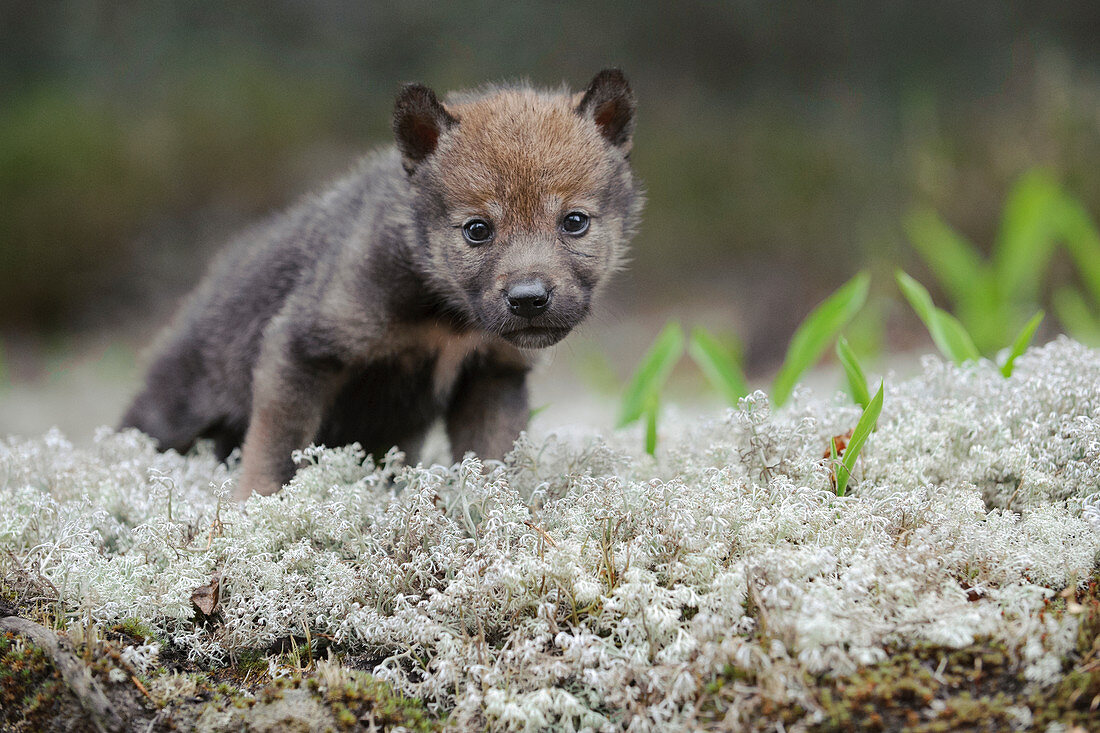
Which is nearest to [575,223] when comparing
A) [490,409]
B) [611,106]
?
[611,106]

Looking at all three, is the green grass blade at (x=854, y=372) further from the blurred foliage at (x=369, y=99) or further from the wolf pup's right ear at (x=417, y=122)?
the blurred foliage at (x=369, y=99)

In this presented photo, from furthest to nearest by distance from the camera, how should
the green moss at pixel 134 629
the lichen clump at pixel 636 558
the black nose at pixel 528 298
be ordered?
1. the black nose at pixel 528 298
2. the green moss at pixel 134 629
3. the lichen clump at pixel 636 558

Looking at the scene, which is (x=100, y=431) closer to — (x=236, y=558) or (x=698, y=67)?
(x=236, y=558)

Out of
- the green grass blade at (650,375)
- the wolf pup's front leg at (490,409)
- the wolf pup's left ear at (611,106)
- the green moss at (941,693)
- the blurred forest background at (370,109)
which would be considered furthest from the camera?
the blurred forest background at (370,109)

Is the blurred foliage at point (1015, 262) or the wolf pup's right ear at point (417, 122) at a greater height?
the blurred foliage at point (1015, 262)

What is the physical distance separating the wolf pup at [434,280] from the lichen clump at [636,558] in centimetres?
46

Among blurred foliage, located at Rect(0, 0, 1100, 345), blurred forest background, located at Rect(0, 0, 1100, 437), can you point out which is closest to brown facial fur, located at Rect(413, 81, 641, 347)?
blurred forest background, located at Rect(0, 0, 1100, 437)

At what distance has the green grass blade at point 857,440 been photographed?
7.70 ft

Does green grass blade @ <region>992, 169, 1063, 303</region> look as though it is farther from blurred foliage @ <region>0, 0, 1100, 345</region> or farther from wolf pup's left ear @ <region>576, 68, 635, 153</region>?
blurred foliage @ <region>0, 0, 1100, 345</region>

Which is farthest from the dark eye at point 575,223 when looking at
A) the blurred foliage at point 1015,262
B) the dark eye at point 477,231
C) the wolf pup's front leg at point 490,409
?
the blurred foliage at point 1015,262

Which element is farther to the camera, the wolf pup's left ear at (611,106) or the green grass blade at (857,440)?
the wolf pup's left ear at (611,106)

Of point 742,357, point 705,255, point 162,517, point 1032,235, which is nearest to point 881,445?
point 162,517

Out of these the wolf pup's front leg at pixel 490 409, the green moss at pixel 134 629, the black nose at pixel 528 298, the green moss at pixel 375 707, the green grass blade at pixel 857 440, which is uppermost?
the wolf pup's front leg at pixel 490 409

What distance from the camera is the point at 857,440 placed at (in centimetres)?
237
